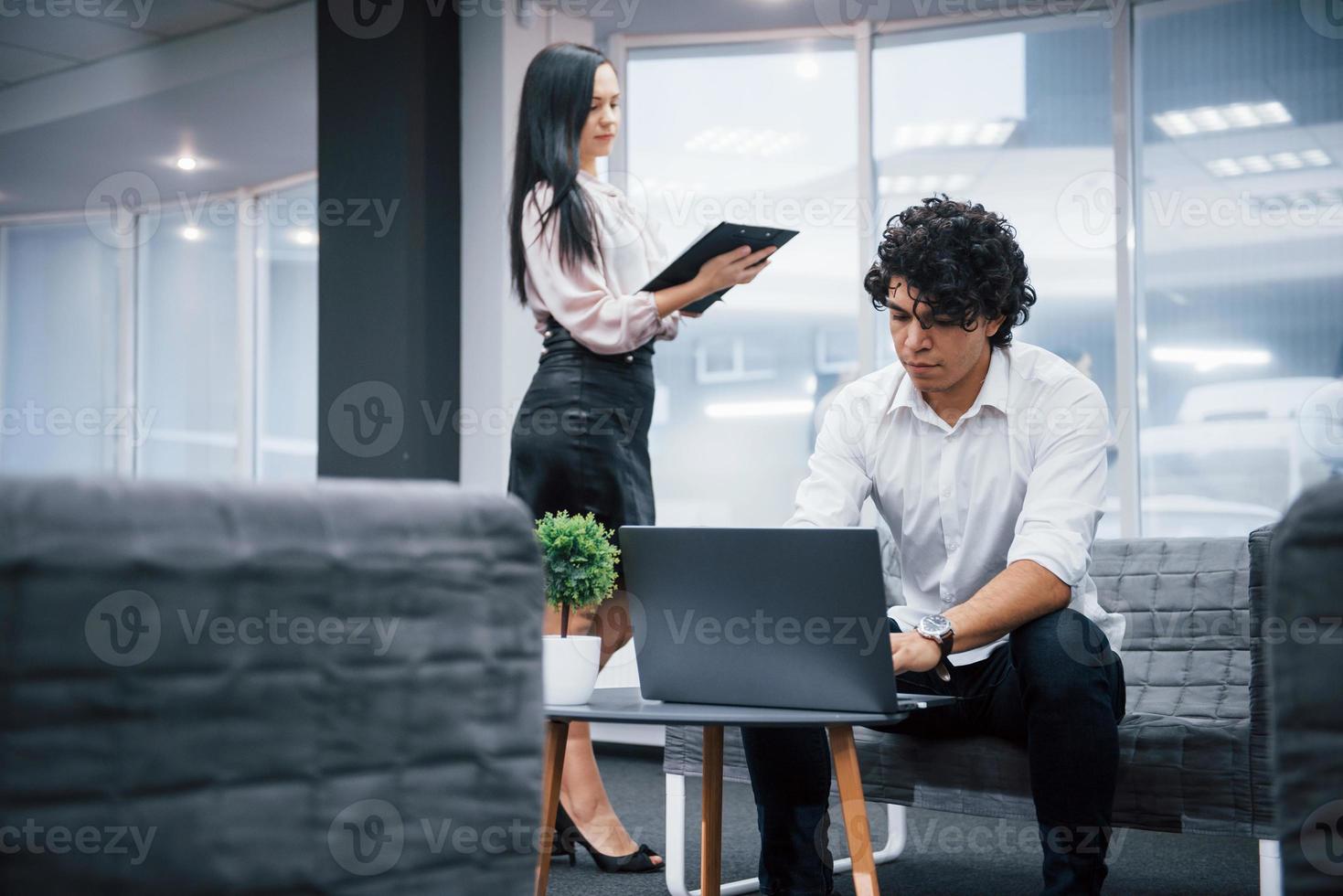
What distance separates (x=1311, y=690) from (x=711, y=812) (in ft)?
3.78

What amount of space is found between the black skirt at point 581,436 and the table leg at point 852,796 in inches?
35.3

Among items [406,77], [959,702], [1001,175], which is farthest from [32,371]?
[959,702]

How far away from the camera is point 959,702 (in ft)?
6.05

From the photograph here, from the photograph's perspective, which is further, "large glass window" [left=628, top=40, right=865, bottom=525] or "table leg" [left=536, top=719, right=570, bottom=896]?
"large glass window" [left=628, top=40, right=865, bottom=525]

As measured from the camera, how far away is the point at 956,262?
1791mm

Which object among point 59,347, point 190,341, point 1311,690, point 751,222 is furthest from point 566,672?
point 59,347

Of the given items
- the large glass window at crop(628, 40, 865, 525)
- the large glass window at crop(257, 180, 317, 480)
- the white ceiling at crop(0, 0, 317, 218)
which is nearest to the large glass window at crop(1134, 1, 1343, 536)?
the large glass window at crop(628, 40, 865, 525)

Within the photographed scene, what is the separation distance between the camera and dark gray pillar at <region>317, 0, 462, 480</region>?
369 cm

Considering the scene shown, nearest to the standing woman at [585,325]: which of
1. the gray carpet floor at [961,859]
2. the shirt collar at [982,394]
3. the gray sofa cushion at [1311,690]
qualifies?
the gray carpet floor at [961,859]

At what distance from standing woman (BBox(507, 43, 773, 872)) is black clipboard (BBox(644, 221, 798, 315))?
0.07 ft

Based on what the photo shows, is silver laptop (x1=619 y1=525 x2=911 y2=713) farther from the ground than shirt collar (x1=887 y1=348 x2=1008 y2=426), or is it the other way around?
shirt collar (x1=887 y1=348 x2=1008 y2=426)

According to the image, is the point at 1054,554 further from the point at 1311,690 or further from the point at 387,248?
the point at 387,248

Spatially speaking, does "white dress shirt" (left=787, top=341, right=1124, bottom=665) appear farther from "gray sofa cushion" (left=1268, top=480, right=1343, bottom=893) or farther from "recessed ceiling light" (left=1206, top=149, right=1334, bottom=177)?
"recessed ceiling light" (left=1206, top=149, right=1334, bottom=177)

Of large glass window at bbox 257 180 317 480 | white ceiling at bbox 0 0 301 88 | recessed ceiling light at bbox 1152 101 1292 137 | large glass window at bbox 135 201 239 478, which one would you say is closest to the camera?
recessed ceiling light at bbox 1152 101 1292 137
